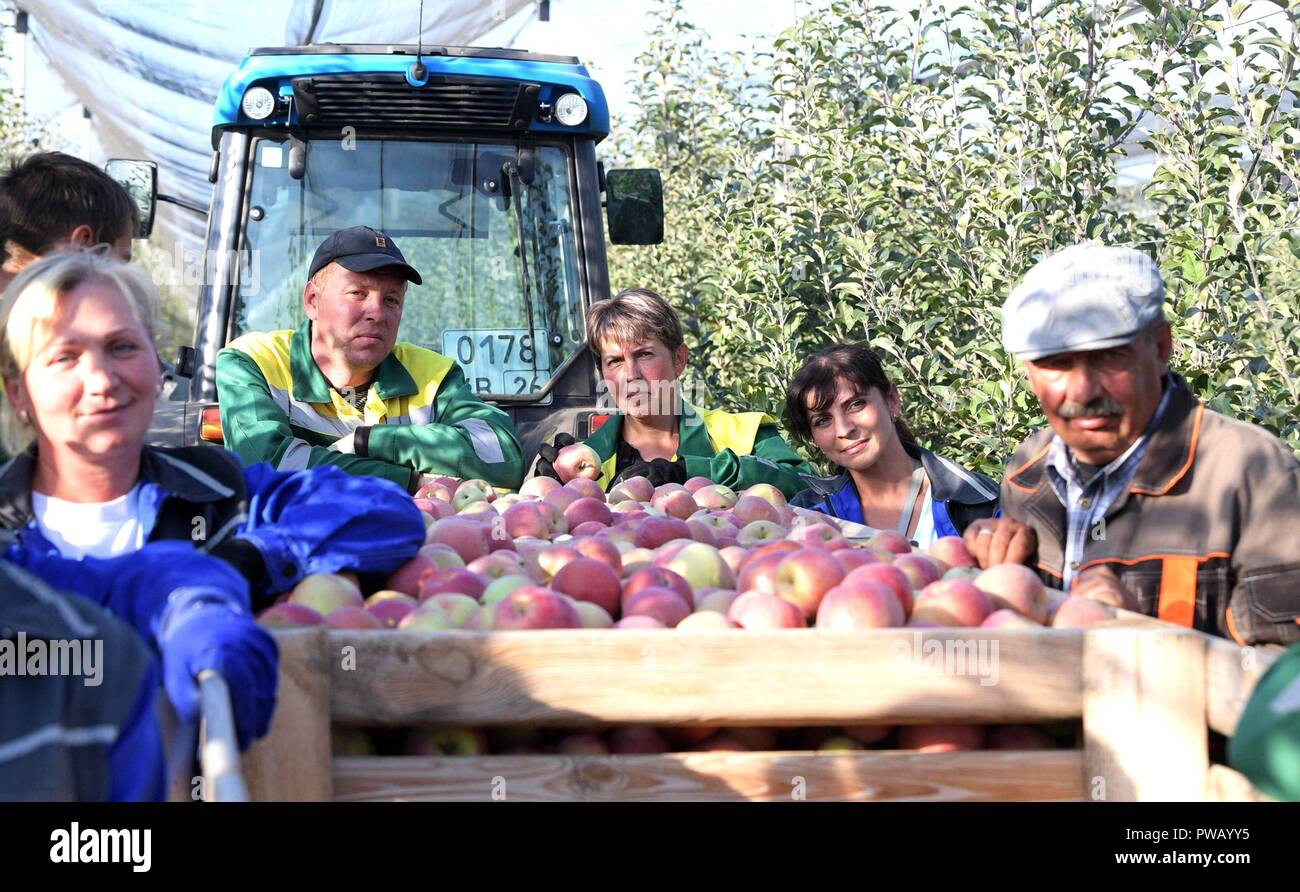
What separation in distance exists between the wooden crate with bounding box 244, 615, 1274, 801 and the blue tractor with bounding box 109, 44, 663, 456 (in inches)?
132

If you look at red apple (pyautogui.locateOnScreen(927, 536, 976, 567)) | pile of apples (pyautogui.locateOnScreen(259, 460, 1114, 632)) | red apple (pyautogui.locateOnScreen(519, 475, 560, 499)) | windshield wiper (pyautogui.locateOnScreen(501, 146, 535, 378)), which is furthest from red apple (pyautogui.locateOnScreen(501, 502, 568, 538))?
windshield wiper (pyautogui.locateOnScreen(501, 146, 535, 378))

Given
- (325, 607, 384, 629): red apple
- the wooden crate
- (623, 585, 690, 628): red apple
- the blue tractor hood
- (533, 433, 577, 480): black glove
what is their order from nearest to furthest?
1. the wooden crate
2. (325, 607, 384, 629): red apple
3. (623, 585, 690, 628): red apple
4. (533, 433, 577, 480): black glove
5. the blue tractor hood

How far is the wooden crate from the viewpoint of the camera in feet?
6.54

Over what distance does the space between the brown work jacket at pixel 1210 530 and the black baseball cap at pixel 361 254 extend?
2.32 m

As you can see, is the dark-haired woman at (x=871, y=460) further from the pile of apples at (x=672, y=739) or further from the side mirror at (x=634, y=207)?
the pile of apples at (x=672, y=739)

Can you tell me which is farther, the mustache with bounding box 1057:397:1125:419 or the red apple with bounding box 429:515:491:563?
the red apple with bounding box 429:515:491:563

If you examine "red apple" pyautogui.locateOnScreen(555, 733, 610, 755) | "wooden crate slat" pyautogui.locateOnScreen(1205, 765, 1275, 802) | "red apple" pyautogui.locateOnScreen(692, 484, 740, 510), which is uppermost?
"red apple" pyautogui.locateOnScreen(692, 484, 740, 510)

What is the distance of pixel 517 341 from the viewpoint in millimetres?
5668

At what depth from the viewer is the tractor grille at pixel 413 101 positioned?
216 inches

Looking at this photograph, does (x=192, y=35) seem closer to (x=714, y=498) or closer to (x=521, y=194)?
(x=521, y=194)

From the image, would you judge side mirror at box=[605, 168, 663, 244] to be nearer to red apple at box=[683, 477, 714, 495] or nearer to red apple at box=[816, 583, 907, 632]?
red apple at box=[683, 477, 714, 495]

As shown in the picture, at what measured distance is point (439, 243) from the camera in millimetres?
5621

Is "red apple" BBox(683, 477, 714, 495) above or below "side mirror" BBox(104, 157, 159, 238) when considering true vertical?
below

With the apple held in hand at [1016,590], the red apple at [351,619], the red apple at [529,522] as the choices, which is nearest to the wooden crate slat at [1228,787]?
the apple held in hand at [1016,590]
